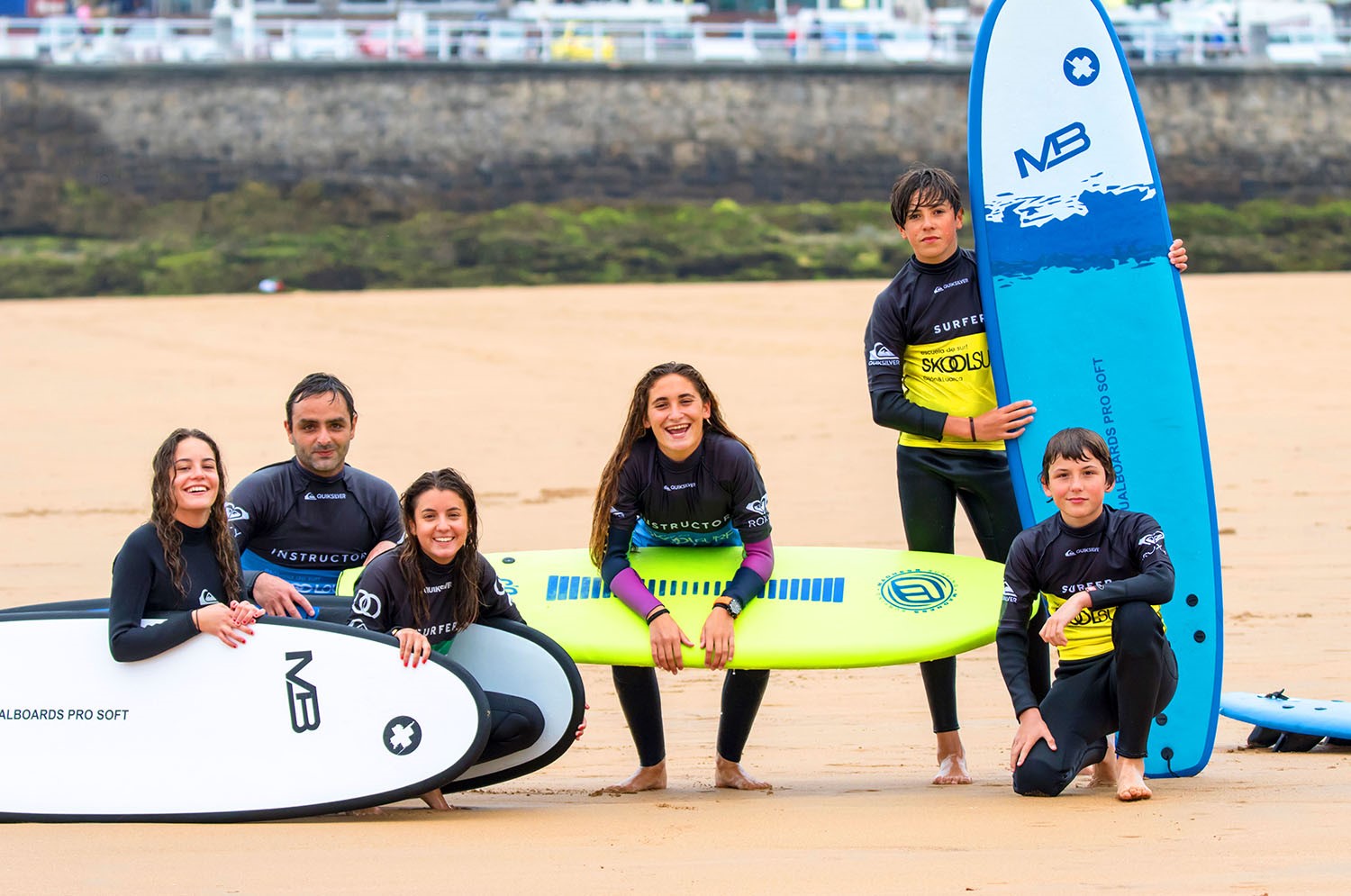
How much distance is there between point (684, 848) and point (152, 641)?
127 centimetres

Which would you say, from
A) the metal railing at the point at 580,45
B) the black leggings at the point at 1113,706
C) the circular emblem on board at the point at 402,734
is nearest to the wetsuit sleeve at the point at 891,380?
the black leggings at the point at 1113,706

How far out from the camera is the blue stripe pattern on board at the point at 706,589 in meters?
4.02

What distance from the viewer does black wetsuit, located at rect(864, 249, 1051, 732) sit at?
3.84 metres

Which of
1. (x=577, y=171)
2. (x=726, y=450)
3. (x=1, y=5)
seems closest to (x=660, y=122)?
(x=577, y=171)

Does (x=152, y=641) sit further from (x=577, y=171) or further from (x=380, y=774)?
(x=577, y=171)

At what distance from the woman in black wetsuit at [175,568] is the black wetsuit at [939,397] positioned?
158 centimetres

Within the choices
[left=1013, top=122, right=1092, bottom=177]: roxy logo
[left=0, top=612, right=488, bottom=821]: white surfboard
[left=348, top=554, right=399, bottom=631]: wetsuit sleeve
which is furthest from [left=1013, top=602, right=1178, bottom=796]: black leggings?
[left=348, top=554, right=399, bottom=631]: wetsuit sleeve

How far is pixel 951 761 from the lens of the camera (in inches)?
146

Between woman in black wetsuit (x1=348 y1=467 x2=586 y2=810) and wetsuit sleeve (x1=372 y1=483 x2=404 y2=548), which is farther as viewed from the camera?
wetsuit sleeve (x1=372 y1=483 x2=404 y2=548)

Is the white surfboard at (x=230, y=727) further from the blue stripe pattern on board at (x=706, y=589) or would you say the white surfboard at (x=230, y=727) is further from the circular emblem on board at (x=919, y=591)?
the circular emblem on board at (x=919, y=591)

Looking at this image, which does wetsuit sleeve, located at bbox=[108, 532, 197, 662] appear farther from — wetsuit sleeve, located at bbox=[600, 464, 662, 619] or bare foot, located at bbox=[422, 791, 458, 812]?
wetsuit sleeve, located at bbox=[600, 464, 662, 619]

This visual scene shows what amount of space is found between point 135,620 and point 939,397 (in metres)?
1.97

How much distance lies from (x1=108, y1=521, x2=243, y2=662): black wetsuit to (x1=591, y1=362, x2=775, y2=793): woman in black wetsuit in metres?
0.96

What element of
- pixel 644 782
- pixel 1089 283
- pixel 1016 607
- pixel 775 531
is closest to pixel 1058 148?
pixel 1089 283
